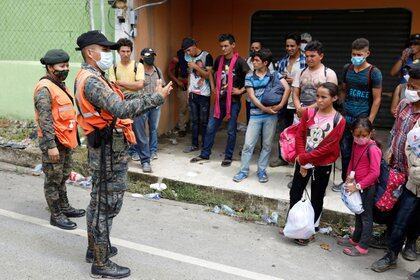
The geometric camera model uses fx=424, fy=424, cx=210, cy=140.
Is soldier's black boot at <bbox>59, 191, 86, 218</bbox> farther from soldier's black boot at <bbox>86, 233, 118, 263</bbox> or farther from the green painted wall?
the green painted wall

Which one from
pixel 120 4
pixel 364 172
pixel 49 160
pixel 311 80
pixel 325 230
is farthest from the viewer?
pixel 120 4

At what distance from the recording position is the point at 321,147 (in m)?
4.07

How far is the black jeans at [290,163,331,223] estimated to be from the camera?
4246 millimetres

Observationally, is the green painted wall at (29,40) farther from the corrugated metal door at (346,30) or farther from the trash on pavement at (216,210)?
the trash on pavement at (216,210)

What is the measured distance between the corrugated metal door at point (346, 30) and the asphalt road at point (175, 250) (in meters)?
4.22

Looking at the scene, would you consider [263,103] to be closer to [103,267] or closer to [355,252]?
[355,252]

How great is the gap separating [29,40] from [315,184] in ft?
20.3

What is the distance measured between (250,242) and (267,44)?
4860 mm

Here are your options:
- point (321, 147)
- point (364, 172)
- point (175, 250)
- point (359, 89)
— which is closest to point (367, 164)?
point (364, 172)

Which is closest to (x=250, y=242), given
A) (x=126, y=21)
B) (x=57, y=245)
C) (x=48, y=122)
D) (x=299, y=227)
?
(x=299, y=227)

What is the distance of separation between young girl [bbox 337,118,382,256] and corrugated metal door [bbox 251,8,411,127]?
4.03m

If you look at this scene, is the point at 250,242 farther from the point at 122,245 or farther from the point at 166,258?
the point at 122,245

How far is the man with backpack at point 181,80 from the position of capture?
7242 millimetres

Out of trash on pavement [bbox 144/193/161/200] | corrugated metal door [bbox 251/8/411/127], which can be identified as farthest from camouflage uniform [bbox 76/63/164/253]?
corrugated metal door [bbox 251/8/411/127]
